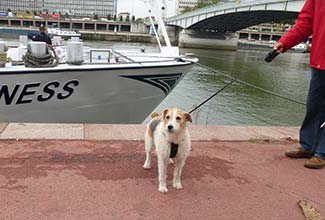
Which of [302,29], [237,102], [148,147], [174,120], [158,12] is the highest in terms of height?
[158,12]

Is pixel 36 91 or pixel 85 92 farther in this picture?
pixel 85 92

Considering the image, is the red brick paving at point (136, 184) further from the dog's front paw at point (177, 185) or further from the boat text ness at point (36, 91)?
the boat text ness at point (36, 91)

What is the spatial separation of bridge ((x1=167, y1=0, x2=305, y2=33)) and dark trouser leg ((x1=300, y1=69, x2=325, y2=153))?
91.4 feet

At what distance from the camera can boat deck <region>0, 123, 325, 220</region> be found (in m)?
3.10

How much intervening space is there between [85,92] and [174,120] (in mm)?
4084

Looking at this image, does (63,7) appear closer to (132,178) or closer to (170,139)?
(132,178)

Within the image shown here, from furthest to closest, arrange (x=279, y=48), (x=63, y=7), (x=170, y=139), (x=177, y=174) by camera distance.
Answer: (x=63, y=7)
(x=279, y=48)
(x=177, y=174)
(x=170, y=139)

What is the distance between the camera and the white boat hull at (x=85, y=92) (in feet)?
20.7

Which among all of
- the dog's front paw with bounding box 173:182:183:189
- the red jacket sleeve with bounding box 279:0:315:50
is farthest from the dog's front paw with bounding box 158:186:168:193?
the red jacket sleeve with bounding box 279:0:315:50

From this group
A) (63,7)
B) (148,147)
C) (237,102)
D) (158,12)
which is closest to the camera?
(148,147)

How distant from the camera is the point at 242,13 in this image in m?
41.3

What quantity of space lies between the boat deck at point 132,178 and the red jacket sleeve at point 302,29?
54.2 inches

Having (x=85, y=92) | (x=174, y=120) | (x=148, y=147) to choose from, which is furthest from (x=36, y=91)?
(x=174, y=120)

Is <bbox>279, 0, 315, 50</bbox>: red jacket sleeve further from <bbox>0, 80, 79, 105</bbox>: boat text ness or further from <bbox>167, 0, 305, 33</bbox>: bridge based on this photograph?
<bbox>167, 0, 305, 33</bbox>: bridge
